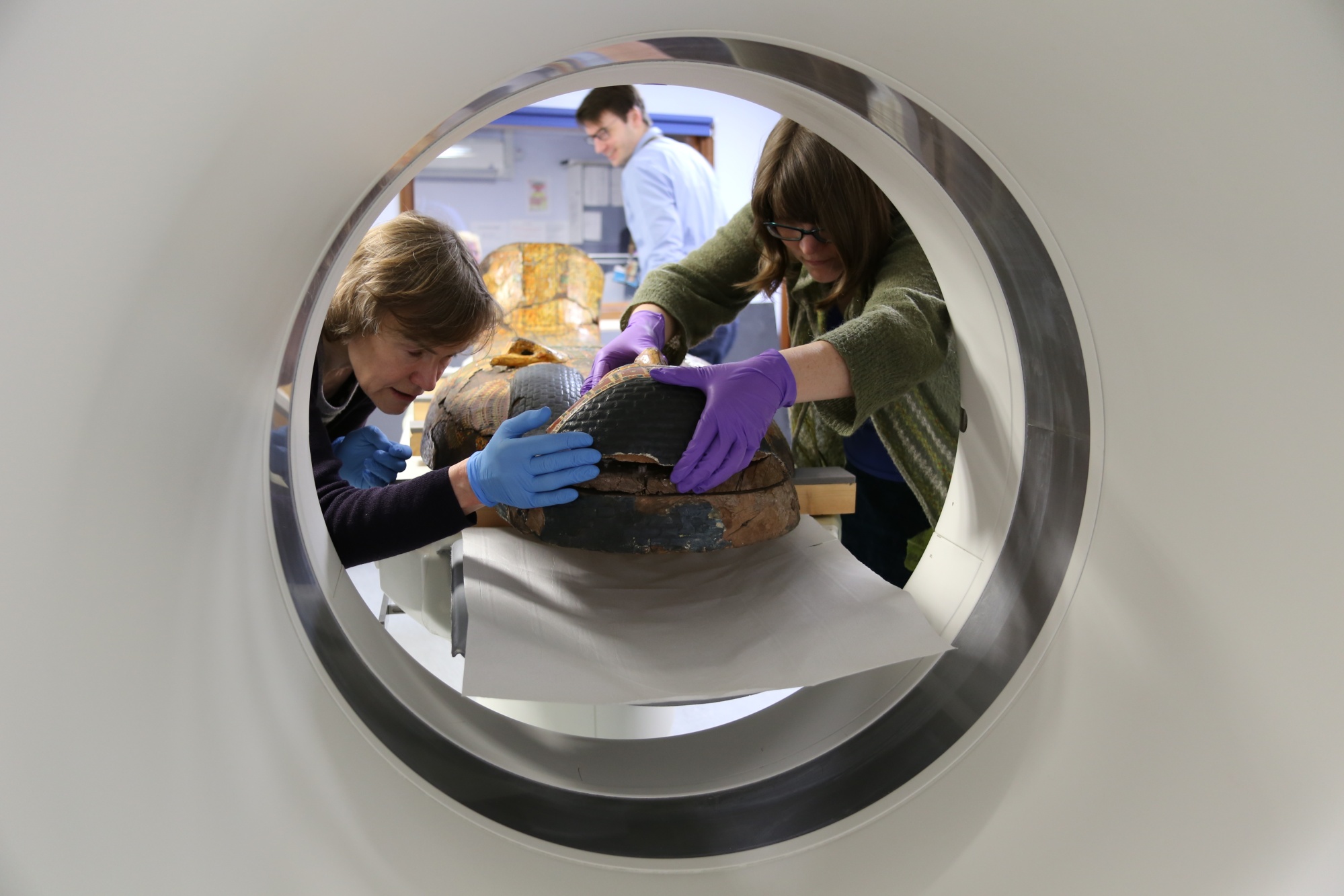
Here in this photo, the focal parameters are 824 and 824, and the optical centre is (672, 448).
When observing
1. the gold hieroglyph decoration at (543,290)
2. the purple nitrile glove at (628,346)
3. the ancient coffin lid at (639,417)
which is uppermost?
the gold hieroglyph decoration at (543,290)

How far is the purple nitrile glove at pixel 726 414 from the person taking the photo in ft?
3.24

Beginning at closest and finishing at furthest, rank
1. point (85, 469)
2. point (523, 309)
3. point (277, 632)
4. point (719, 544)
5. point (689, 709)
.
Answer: point (85, 469) → point (277, 632) → point (719, 544) → point (689, 709) → point (523, 309)

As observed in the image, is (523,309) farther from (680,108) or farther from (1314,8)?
(680,108)

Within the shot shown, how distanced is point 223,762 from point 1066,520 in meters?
0.78

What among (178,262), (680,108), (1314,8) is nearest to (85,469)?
(178,262)

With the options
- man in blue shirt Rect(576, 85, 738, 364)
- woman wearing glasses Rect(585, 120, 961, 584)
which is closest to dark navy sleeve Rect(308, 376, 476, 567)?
woman wearing glasses Rect(585, 120, 961, 584)

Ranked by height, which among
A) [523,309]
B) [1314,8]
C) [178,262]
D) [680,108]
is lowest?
[178,262]

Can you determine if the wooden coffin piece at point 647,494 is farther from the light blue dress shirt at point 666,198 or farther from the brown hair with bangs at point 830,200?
the light blue dress shirt at point 666,198

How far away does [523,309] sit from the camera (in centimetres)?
269

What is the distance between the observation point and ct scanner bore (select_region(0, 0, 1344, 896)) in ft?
1.36

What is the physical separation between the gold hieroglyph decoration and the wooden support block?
4.40 ft

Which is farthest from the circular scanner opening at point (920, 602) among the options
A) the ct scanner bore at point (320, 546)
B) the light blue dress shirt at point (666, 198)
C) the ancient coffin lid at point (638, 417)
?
the light blue dress shirt at point (666, 198)

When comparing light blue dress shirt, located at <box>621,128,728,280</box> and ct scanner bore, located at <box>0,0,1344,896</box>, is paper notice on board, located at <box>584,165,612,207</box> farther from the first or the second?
ct scanner bore, located at <box>0,0,1344,896</box>

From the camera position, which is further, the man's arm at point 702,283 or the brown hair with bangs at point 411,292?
the man's arm at point 702,283
